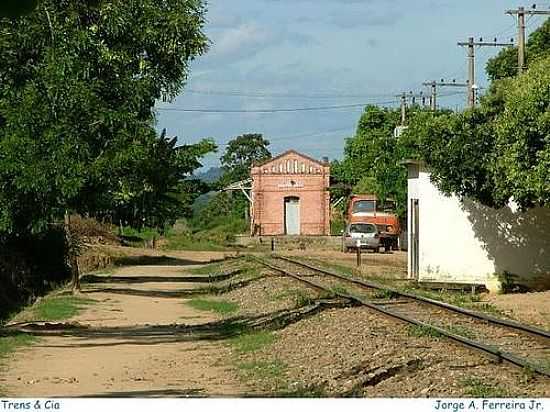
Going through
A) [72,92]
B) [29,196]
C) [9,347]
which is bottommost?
[9,347]

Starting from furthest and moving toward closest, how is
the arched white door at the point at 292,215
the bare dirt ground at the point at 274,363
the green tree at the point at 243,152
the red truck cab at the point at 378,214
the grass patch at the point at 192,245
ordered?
the green tree at the point at 243,152 → the arched white door at the point at 292,215 → the grass patch at the point at 192,245 → the red truck cab at the point at 378,214 → the bare dirt ground at the point at 274,363

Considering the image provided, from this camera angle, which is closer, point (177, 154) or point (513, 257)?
point (513, 257)

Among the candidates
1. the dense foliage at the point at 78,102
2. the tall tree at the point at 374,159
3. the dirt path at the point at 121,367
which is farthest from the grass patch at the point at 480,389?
the tall tree at the point at 374,159

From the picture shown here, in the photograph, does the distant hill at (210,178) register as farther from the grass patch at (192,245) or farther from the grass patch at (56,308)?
the grass patch at (56,308)

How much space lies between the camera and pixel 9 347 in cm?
1659

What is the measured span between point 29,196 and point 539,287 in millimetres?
13009

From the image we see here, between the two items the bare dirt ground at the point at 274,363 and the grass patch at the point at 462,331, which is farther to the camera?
the grass patch at the point at 462,331

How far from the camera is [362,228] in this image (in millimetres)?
57594

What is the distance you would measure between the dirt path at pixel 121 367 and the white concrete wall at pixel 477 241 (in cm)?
1048

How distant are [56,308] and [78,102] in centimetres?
509

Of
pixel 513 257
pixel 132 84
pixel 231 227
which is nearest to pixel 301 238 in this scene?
pixel 231 227

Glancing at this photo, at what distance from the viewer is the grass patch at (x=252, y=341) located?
53.7ft

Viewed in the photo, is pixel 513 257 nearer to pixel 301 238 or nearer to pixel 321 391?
pixel 321 391

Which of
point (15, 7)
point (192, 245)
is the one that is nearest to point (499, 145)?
point (15, 7)
